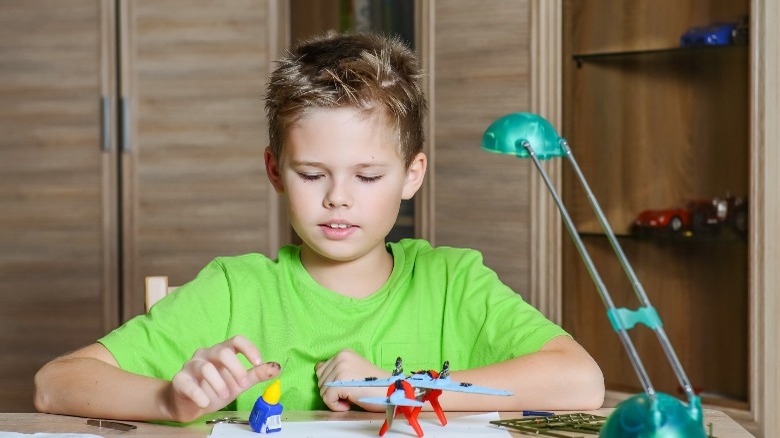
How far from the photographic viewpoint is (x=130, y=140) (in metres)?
3.29

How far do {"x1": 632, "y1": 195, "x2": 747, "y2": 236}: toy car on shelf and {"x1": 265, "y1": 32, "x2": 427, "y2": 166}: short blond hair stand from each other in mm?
1312

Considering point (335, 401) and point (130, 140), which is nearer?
point (335, 401)

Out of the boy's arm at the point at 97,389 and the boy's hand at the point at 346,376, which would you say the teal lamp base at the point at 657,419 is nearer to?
the boy's hand at the point at 346,376

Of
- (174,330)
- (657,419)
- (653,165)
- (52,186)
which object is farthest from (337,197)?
(52,186)

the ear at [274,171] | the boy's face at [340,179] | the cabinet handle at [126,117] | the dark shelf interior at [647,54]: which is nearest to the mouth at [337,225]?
the boy's face at [340,179]

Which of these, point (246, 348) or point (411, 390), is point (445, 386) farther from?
point (246, 348)

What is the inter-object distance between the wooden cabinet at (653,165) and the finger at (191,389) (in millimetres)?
1901

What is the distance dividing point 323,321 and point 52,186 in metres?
2.15

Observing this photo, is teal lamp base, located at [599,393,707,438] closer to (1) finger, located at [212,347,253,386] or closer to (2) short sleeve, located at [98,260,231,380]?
(1) finger, located at [212,347,253,386]

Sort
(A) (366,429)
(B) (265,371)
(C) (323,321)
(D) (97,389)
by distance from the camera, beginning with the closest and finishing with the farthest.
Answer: (B) (265,371), (A) (366,429), (D) (97,389), (C) (323,321)

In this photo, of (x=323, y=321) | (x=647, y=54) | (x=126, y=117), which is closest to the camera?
(x=323, y=321)

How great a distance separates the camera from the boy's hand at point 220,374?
99cm
